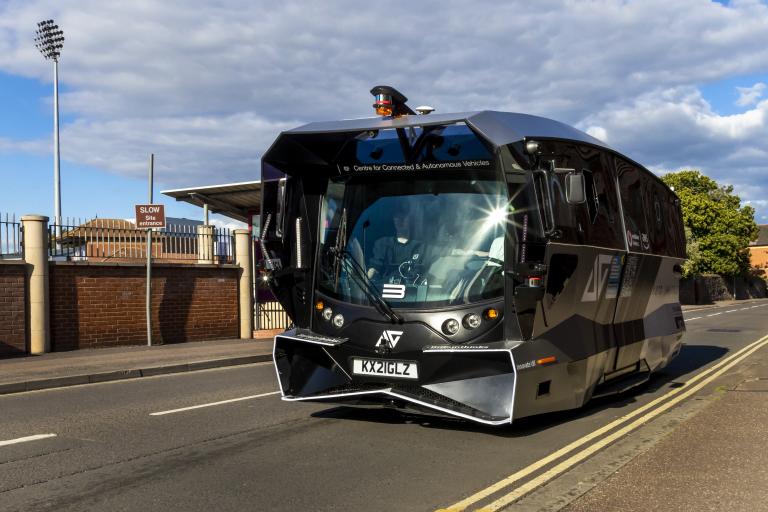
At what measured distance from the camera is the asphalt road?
16.0 ft

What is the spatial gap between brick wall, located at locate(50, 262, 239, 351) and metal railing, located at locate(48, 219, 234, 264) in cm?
28

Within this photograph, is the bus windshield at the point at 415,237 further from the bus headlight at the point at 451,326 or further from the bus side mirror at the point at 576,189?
the bus side mirror at the point at 576,189

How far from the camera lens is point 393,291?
6.80 metres

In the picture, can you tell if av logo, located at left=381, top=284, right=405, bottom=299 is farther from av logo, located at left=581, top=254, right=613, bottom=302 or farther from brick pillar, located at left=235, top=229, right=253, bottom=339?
brick pillar, located at left=235, top=229, right=253, bottom=339

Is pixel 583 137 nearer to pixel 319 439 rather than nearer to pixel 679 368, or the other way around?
pixel 319 439

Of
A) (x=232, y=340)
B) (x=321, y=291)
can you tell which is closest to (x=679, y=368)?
(x=321, y=291)

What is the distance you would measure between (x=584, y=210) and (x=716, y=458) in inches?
101

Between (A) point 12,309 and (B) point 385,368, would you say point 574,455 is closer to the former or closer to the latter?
(B) point 385,368

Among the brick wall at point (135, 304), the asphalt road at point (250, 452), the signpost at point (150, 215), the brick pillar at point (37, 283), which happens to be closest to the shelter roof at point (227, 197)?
the brick wall at point (135, 304)

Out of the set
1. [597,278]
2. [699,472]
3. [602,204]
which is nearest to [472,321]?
[597,278]

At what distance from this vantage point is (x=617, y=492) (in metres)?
4.99

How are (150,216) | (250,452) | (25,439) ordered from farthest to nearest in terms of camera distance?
(150,216)
(25,439)
(250,452)

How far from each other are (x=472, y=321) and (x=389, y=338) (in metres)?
0.77

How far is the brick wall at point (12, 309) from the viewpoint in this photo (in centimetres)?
1428
